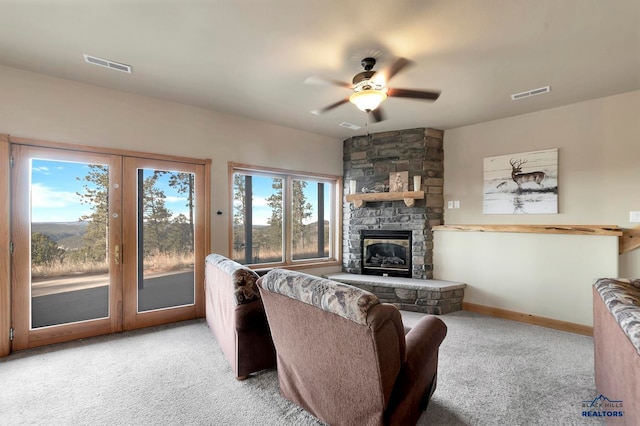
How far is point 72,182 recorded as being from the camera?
3.41 m

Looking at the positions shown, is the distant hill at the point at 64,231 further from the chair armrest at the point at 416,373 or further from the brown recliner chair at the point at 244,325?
the chair armrest at the point at 416,373

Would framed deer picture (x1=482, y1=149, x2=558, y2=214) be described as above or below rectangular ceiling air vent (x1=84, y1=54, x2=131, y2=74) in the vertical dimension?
below

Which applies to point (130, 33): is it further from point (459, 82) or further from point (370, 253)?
Answer: point (370, 253)

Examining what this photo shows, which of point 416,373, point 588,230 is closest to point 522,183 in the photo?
point 588,230

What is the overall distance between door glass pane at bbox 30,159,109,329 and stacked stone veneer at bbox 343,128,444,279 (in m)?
3.60

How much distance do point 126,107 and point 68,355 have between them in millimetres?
2691

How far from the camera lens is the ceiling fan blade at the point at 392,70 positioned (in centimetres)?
276

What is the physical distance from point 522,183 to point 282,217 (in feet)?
11.6

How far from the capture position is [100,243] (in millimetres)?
3518

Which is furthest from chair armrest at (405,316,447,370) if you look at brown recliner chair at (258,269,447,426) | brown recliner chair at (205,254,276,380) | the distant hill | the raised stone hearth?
the distant hill

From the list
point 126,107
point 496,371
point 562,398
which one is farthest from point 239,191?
point 562,398

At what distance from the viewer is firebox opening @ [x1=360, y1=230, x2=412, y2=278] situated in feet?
16.6

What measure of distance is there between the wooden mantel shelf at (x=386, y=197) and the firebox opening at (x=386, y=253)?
519mm

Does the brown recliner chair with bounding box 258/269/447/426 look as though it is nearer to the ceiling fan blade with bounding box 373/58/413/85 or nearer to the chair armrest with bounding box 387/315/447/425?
the chair armrest with bounding box 387/315/447/425
